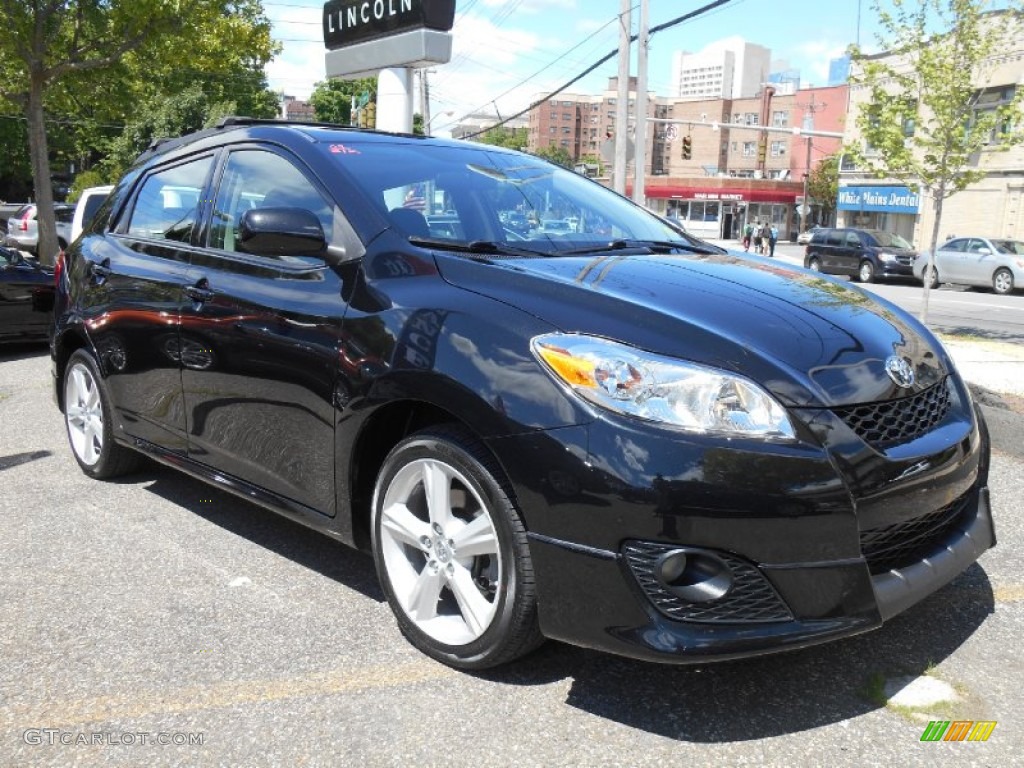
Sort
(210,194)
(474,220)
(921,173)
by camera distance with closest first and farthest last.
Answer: (474,220) → (210,194) → (921,173)

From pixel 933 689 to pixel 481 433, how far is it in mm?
1583

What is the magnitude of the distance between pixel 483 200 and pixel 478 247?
43 cm

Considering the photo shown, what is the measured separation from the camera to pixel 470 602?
2811mm

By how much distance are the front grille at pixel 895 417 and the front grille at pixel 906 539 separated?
0.24 m

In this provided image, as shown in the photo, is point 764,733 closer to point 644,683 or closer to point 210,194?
point 644,683

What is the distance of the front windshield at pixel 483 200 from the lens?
132 inches

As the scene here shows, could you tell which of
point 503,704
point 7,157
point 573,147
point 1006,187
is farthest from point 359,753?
point 573,147

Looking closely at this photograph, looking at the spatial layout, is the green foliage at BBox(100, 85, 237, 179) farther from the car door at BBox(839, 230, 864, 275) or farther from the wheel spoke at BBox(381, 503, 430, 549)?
the wheel spoke at BBox(381, 503, 430, 549)

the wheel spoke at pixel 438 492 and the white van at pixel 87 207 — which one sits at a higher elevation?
the white van at pixel 87 207

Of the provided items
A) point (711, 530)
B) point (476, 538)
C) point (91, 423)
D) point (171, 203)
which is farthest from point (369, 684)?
point (91, 423)

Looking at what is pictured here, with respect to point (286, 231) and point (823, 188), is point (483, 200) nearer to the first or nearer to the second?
point (286, 231)

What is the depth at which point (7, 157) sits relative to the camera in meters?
57.2

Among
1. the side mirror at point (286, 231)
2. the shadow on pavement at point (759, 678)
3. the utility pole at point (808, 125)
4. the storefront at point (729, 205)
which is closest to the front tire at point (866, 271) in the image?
the shadow on pavement at point (759, 678)

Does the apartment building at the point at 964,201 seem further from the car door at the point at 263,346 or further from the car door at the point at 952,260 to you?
the car door at the point at 263,346
